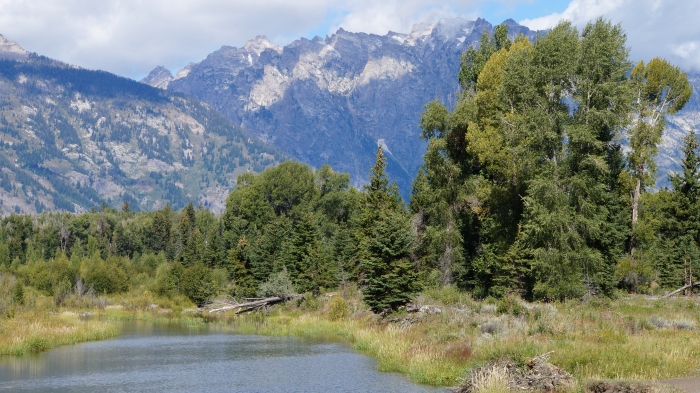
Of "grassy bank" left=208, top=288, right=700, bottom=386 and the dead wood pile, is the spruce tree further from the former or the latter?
the dead wood pile

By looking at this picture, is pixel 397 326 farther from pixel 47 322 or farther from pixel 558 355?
pixel 47 322

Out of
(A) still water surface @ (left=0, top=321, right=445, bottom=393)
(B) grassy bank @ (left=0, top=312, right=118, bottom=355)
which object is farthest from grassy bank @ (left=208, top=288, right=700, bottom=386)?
(B) grassy bank @ (left=0, top=312, right=118, bottom=355)

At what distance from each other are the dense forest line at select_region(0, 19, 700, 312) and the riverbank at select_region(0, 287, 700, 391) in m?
→ 4.65

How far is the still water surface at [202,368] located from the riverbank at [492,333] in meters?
1.85

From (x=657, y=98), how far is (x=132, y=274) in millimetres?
94053

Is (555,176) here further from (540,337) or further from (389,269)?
(540,337)

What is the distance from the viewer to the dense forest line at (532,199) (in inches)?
2119

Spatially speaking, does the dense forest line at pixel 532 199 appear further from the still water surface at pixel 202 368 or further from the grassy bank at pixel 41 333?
the grassy bank at pixel 41 333

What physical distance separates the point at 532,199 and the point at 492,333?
59.4ft

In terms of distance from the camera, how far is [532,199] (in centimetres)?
5344

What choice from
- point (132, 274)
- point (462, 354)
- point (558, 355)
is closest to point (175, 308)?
point (132, 274)

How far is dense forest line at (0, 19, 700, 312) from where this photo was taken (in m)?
53.8

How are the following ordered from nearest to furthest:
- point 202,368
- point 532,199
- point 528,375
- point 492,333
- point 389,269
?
point 528,375
point 492,333
point 202,368
point 532,199
point 389,269

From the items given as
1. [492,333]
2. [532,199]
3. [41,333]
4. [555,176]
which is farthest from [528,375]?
[41,333]
